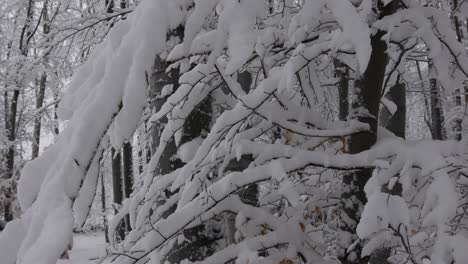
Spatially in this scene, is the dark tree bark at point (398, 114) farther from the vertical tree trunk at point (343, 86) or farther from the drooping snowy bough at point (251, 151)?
the drooping snowy bough at point (251, 151)

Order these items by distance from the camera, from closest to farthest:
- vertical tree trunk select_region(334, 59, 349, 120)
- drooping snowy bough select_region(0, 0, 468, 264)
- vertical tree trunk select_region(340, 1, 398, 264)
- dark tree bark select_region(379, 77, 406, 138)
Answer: drooping snowy bough select_region(0, 0, 468, 264), vertical tree trunk select_region(340, 1, 398, 264), vertical tree trunk select_region(334, 59, 349, 120), dark tree bark select_region(379, 77, 406, 138)

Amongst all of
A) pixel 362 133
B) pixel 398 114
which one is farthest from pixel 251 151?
pixel 398 114

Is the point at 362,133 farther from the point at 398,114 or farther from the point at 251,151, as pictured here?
the point at 398,114

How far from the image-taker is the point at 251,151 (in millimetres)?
2043

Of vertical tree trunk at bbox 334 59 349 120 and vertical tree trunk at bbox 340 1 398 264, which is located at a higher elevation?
vertical tree trunk at bbox 334 59 349 120

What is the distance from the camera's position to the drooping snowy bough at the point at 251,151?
46.4 inches

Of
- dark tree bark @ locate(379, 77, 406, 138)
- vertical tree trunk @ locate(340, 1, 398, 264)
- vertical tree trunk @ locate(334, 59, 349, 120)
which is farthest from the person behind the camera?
dark tree bark @ locate(379, 77, 406, 138)

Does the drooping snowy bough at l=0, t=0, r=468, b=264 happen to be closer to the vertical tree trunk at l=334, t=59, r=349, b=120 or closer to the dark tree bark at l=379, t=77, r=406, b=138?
the vertical tree trunk at l=334, t=59, r=349, b=120

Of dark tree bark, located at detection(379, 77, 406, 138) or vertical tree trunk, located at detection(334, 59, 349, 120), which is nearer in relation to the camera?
vertical tree trunk, located at detection(334, 59, 349, 120)

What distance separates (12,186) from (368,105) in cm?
1316

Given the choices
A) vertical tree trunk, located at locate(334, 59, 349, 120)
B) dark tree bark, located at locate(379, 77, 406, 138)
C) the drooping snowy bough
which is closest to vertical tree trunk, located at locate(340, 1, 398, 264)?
the drooping snowy bough

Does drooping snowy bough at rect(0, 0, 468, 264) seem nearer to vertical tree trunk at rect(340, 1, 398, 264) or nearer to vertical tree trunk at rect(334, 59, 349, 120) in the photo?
vertical tree trunk at rect(340, 1, 398, 264)

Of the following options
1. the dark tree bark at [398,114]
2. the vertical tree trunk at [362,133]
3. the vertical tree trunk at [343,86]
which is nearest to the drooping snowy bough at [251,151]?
the vertical tree trunk at [362,133]

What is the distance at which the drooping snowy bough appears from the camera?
118 cm
